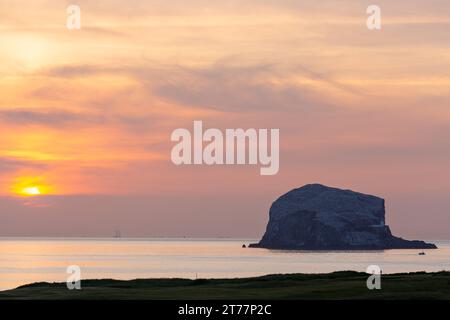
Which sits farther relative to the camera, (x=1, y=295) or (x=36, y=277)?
(x=36, y=277)

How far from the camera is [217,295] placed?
6278 cm

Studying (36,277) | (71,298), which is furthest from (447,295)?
(36,277)

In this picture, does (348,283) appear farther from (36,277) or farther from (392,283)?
(36,277)

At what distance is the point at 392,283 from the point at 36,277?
5133 inches
